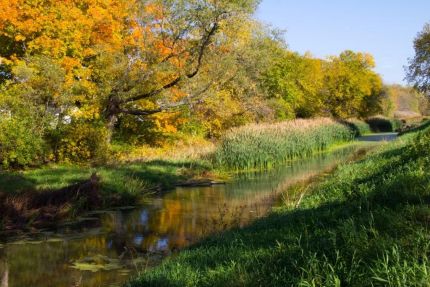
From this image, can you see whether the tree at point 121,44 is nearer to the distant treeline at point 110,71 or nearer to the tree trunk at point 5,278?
the distant treeline at point 110,71

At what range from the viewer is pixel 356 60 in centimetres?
6912

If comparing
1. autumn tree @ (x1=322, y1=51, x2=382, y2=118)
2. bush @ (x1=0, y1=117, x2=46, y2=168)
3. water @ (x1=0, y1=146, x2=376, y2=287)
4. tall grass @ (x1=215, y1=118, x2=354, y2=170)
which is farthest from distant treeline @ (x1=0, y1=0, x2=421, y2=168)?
autumn tree @ (x1=322, y1=51, x2=382, y2=118)

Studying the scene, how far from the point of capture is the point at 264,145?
2583 centimetres

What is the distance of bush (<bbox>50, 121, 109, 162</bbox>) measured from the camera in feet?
74.7

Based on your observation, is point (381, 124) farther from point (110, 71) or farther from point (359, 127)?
point (110, 71)

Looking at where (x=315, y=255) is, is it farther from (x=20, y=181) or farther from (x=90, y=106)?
(x=90, y=106)

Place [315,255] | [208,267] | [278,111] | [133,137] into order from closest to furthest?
[315,255]
[208,267]
[133,137]
[278,111]

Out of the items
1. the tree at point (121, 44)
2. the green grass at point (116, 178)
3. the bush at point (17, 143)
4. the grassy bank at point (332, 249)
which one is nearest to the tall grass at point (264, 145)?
the green grass at point (116, 178)

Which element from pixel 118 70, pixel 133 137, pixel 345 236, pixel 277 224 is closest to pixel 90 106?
pixel 118 70

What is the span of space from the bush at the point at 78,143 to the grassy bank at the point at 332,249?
15538 millimetres

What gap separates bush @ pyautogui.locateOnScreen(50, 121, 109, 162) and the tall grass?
5.77 m

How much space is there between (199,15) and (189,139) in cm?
1005

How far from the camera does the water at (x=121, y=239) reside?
889 centimetres

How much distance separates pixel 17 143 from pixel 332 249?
54.0 feet
